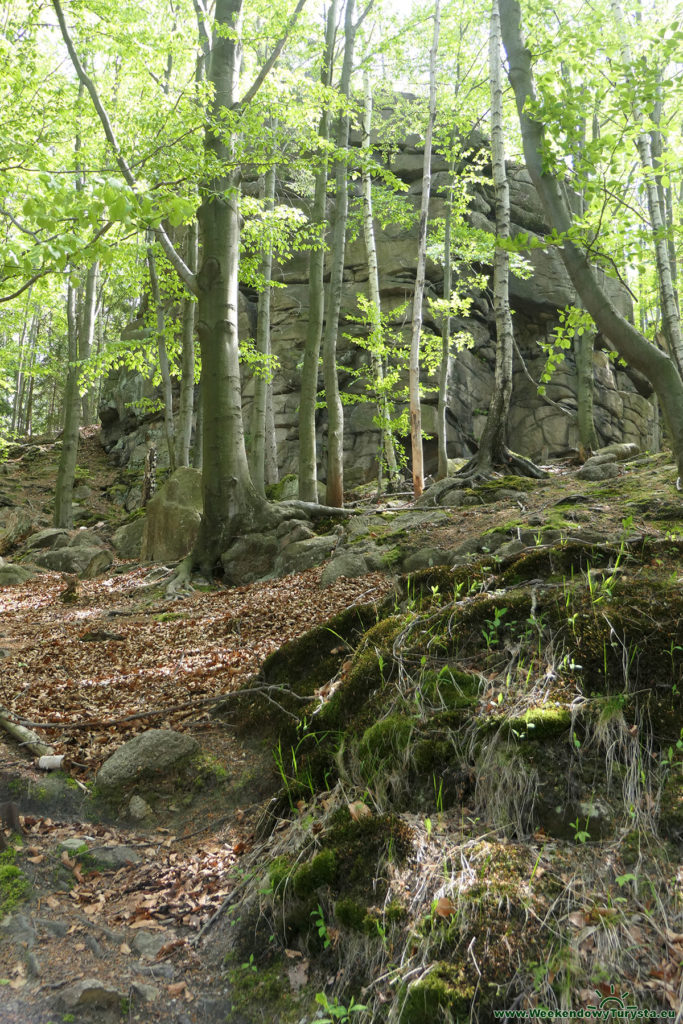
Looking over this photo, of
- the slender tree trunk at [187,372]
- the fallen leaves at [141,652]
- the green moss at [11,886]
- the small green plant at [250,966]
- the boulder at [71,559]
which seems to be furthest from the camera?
the slender tree trunk at [187,372]

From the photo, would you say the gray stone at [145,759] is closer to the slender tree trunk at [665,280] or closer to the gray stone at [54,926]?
the gray stone at [54,926]

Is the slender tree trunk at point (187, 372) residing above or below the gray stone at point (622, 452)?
→ above

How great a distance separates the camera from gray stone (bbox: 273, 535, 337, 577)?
30.7 feet

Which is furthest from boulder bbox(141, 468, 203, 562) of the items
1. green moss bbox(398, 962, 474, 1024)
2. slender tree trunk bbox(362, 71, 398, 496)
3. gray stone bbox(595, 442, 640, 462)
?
green moss bbox(398, 962, 474, 1024)

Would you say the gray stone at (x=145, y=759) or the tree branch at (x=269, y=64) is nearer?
the gray stone at (x=145, y=759)

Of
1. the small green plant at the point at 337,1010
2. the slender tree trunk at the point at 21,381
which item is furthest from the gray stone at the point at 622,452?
the slender tree trunk at the point at 21,381

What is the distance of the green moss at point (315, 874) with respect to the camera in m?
2.59

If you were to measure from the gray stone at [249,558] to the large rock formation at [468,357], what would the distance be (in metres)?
10.8

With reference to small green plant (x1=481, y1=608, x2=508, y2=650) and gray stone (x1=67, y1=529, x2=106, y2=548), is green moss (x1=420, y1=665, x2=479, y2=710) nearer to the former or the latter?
small green plant (x1=481, y1=608, x2=508, y2=650)

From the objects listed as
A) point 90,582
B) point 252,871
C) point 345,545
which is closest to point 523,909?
point 252,871

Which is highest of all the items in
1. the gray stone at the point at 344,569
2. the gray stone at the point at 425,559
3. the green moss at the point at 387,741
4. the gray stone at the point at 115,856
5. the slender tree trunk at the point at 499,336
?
the slender tree trunk at the point at 499,336

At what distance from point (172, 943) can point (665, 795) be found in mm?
2170

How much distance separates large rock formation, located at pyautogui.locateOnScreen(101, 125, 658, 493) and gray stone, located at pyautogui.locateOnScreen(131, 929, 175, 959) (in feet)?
59.4

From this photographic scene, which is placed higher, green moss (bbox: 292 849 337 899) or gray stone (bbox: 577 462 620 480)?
gray stone (bbox: 577 462 620 480)
